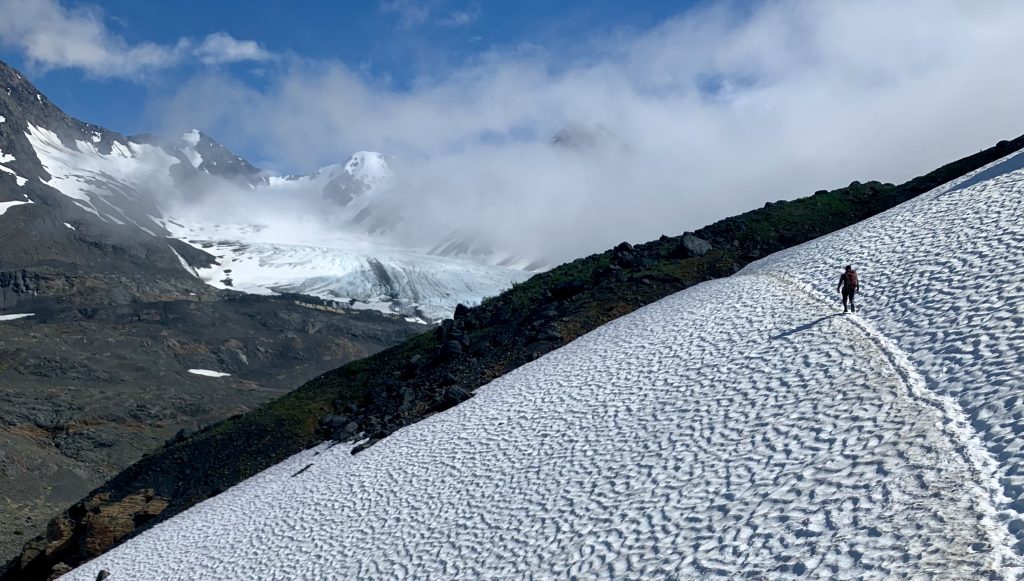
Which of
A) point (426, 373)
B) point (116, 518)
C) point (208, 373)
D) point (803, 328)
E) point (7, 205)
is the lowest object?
point (803, 328)

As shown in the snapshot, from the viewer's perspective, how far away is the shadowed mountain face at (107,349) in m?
69.0

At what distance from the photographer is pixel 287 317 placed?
159875mm

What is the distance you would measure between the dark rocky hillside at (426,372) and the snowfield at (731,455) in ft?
9.84

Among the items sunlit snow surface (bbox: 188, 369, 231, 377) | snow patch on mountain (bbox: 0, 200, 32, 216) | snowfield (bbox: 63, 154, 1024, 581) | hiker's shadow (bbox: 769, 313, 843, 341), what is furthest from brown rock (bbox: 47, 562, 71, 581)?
snow patch on mountain (bbox: 0, 200, 32, 216)

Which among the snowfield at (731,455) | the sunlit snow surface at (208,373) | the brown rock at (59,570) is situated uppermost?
the sunlit snow surface at (208,373)

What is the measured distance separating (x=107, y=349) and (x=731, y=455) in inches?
4819

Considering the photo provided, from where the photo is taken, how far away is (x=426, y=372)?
1316 inches

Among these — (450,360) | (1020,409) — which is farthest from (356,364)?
(1020,409)

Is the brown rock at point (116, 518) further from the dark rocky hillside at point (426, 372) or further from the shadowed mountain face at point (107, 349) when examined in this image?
the shadowed mountain face at point (107, 349)

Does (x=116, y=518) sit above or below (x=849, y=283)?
above

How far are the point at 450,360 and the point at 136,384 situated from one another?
85.5 metres

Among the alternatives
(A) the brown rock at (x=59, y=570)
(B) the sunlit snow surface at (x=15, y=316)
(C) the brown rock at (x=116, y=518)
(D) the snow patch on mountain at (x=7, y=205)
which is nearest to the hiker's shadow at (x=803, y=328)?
(C) the brown rock at (x=116, y=518)

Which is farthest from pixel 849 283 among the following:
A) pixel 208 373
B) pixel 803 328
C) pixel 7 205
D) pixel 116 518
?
pixel 7 205

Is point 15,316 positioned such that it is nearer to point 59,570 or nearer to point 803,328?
point 59,570
